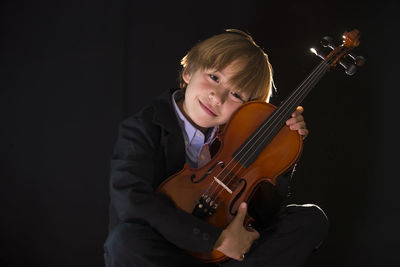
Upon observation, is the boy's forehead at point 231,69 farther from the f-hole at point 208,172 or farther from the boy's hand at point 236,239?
the boy's hand at point 236,239

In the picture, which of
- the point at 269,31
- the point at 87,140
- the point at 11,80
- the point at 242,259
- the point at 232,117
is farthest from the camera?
the point at 269,31

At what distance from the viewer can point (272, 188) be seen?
1323 mm

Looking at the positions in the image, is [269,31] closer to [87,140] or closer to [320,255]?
[87,140]

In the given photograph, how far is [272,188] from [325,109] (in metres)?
0.57

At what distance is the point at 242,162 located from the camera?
3.78 feet

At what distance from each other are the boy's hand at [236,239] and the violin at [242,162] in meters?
0.02

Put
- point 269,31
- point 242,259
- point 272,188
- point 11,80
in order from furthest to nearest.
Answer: point 269,31
point 11,80
point 272,188
point 242,259

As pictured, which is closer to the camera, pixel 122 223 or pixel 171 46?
pixel 122 223

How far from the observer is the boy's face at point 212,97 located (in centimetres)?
126

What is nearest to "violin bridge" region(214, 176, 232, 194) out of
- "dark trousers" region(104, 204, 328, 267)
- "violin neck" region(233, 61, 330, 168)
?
"violin neck" region(233, 61, 330, 168)

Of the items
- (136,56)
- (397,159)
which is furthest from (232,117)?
(397,159)

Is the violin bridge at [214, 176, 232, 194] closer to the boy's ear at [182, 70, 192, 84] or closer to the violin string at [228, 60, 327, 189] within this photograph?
the violin string at [228, 60, 327, 189]

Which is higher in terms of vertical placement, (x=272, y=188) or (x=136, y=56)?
(x=136, y=56)

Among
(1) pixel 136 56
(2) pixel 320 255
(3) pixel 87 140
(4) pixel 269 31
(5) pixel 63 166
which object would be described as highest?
(4) pixel 269 31
